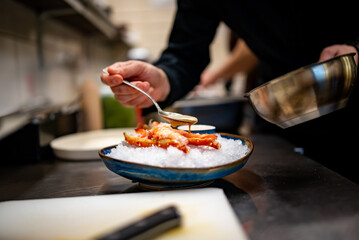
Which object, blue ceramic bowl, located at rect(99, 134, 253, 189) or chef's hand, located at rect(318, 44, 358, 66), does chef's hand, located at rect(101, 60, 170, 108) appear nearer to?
blue ceramic bowl, located at rect(99, 134, 253, 189)

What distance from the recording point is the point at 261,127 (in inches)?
70.9

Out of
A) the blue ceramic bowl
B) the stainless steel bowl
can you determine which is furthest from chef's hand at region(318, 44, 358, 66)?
the blue ceramic bowl

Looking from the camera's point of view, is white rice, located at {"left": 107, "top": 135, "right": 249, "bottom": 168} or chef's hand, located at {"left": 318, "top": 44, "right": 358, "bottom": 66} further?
chef's hand, located at {"left": 318, "top": 44, "right": 358, "bottom": 66}

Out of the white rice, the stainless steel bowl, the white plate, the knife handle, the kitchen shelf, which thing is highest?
the kitchen shelf

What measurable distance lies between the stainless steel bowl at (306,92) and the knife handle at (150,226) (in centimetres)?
41

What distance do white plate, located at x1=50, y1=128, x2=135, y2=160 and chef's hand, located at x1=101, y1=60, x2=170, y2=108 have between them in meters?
0.15

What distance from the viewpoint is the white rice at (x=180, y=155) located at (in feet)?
2.02

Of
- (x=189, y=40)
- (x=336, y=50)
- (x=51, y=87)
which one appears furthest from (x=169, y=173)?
(x=51, y=87)

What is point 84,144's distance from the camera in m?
1.15

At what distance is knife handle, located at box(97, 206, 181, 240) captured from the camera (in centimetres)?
41

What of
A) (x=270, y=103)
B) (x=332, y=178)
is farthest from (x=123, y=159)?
(x=332, y=178)

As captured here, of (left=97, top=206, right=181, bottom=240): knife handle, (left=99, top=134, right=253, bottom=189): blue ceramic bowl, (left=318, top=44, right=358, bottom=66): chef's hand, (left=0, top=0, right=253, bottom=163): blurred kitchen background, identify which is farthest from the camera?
(left=0, top=0, right=253, bottom=163): blurred kitchen background

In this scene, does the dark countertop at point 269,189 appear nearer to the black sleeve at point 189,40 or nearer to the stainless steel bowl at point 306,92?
the stainless steel bowl at point 306,92

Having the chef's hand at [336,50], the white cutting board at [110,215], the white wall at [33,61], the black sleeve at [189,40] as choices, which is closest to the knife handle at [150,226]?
the white cutting board at [110,215]
